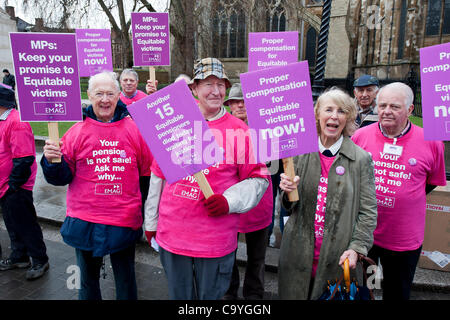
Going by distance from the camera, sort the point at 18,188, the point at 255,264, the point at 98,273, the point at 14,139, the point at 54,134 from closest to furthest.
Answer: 1. the point at 54,134
2. the point at 98,273
3. the point at 255,264
4. the point at 14,139
5. the point at 18,188

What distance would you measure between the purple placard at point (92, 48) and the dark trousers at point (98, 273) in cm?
390

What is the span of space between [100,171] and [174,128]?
2.77 ft

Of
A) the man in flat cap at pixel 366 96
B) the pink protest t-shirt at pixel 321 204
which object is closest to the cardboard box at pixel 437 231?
the man in flat cap at pixel 366 96

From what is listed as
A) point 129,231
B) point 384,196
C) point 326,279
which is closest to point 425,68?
point 384,196

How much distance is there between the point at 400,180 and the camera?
2.54 meters

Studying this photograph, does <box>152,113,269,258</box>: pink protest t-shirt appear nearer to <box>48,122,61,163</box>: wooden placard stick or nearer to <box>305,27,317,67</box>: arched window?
<box>48,122,61,163</box>: wooden placard stick

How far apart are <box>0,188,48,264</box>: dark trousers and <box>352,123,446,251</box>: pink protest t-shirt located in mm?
3349

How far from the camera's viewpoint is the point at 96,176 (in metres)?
2.66

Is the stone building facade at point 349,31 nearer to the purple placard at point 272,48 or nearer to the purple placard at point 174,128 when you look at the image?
the purple placard at point 272,48

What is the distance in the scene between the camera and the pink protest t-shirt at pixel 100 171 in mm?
2645

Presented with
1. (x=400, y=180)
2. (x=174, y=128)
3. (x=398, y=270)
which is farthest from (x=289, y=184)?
(x=398, y=270)

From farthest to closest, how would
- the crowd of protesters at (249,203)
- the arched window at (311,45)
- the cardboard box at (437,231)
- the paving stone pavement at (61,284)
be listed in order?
1. the arched window at (311,45)
2. the cardboard box at (437,231)
3. the paving stone pavement at (61,284)
4. the crowd of protesters at (249,203)

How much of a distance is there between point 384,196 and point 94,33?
517cm

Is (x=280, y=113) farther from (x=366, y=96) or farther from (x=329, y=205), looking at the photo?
(x=366, y=96)
